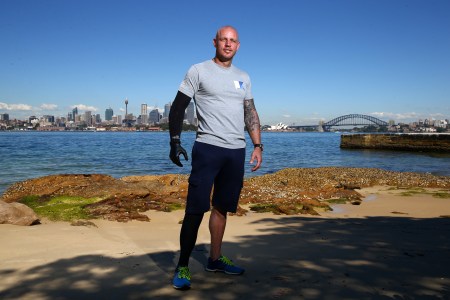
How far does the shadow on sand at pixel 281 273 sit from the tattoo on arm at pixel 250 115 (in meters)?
1.39

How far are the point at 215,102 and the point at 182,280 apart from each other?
1.56 meters

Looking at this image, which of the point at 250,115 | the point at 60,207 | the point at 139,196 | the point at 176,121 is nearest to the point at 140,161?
the point at 139,196

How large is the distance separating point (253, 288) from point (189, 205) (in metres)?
0.88

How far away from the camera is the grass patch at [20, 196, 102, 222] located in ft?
20.5

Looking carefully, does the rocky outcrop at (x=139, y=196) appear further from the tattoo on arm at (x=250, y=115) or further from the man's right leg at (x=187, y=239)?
the tattoo on arm at (x=250, y=115)

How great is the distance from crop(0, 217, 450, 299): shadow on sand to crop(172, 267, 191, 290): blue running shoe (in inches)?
2.1

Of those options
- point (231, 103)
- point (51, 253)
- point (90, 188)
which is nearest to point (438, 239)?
point (231, 103)

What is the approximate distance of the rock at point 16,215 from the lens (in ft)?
17.6

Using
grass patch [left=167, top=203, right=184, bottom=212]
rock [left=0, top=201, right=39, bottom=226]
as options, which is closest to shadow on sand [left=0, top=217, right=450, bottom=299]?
rock [left=0, top=201, right=39, bottom=226]

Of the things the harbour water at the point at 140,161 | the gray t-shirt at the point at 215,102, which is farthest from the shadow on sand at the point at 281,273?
the harbour water at the point at 140,161

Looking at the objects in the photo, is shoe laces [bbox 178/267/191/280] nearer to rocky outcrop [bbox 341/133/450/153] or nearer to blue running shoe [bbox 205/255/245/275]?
blue running shoe [bbox 205/255/245/275]

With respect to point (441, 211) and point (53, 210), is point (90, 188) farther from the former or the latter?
point (441, 211)

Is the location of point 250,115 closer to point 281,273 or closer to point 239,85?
point 239,85

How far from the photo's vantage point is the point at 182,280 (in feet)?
9.93
